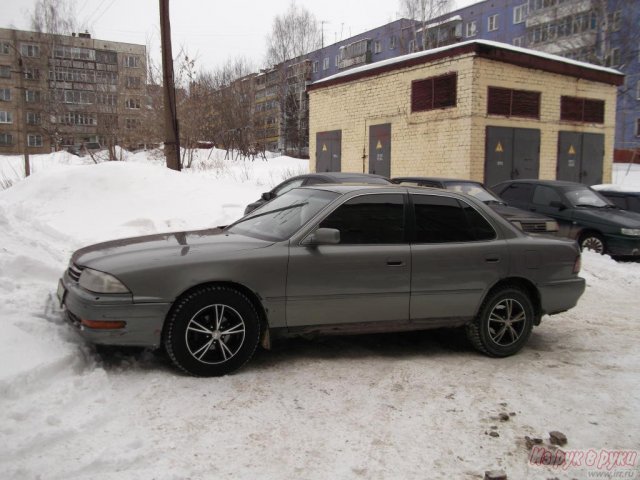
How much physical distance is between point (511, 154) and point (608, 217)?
5575 mm

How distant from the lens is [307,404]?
369cm

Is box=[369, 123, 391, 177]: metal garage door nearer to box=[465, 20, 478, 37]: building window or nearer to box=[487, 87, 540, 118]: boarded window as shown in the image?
box=[487, 87, 540, 118]: boarded window

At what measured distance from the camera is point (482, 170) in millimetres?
14344

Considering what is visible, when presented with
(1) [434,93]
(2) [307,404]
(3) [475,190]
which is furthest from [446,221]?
(1) [434,93]

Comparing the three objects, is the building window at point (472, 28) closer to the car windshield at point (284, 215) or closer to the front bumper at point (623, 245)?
the front bumper at point (623, 245)

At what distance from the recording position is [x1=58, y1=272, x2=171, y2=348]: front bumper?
377 centimetres

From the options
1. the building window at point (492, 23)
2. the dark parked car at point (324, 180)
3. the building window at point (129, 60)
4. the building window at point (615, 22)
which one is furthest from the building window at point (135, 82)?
the building window at point (492, 23)

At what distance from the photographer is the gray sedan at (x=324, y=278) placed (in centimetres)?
388

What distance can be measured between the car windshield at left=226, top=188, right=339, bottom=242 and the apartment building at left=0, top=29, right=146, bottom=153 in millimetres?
18632

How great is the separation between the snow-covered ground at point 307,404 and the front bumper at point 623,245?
4.05m

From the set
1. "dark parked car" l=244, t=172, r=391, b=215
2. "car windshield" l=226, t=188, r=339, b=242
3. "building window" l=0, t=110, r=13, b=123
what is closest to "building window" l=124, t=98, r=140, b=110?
"dark parked car" l=244, t=172, r=391, b=215

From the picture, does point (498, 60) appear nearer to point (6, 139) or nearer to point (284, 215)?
point (284, 215)

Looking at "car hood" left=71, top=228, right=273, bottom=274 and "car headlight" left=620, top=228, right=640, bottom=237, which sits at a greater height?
"car hood" left=71, top=228, right=273, bottom=274

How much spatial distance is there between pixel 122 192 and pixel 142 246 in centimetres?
686
